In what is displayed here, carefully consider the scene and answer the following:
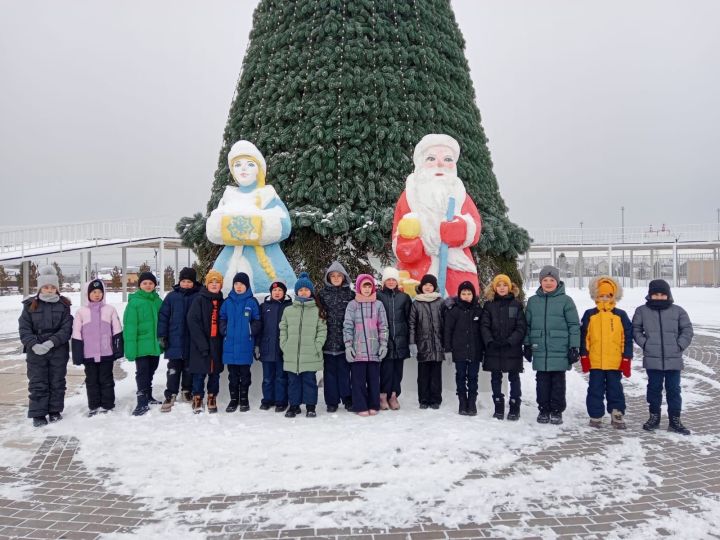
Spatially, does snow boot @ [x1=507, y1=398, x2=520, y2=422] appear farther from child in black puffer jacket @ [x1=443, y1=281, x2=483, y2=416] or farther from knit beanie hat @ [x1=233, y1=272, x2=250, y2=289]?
knit beanie hat @ [x1=233, y1=272, x2=250, y2=289]

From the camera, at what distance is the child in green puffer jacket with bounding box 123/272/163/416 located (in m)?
5.49

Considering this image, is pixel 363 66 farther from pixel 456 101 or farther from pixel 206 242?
pixel 206 242

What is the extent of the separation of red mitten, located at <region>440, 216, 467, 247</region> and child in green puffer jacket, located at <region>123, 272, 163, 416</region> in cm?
318

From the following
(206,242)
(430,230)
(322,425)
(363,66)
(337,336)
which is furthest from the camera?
(206,242)

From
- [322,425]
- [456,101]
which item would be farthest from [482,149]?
[322,425]

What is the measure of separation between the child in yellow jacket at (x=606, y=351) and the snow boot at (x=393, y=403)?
186cm

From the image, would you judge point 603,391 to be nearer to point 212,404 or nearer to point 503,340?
point 503,340

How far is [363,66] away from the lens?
7246mm

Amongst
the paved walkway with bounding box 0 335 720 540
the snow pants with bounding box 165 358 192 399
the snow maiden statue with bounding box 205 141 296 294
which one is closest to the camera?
the paved walkway with bounding box 0 335 720 540

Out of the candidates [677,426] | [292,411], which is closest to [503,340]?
[677,426]

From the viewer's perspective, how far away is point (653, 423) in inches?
192

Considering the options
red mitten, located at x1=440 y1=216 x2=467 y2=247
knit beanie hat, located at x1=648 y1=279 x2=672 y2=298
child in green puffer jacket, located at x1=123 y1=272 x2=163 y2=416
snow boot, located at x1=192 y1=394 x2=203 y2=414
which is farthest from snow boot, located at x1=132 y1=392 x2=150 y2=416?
knit beanie hat, located at x1=648 y1=279 x2=672 y2=298

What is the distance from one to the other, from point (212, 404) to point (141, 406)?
0.72m

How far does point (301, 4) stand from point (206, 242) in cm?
364
